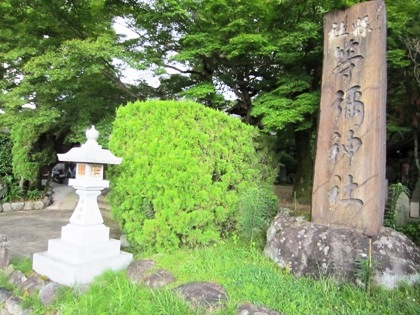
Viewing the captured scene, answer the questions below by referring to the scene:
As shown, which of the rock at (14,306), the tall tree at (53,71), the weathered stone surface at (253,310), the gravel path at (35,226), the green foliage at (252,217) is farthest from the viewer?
the tall tree at (53,71)

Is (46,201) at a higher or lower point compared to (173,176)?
lower

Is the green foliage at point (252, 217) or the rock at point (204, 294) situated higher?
the green foliage at point (252, 217)

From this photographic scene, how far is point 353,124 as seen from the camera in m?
4.48

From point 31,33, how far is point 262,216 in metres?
8.15

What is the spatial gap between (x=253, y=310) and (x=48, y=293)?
2.39m

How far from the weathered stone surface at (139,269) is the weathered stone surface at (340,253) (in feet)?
5.34

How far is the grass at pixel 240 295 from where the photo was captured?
304cm

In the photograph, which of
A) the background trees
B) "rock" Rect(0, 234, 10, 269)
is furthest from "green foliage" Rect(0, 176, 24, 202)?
"rock" Rect(0, 234, 10, 269)

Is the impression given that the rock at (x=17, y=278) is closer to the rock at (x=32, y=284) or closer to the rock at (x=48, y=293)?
the rock at (x=32, y=284)

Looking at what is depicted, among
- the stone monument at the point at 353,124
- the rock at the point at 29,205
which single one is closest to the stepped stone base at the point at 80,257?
the stone monument at the point at 353,124

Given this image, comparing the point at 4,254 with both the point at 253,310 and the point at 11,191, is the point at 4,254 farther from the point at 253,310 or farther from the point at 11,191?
the point at 11,191

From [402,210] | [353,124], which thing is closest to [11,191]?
[353,124]

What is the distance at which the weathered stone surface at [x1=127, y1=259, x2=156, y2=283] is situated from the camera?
12.8ft

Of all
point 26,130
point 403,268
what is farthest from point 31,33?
point 403,268
